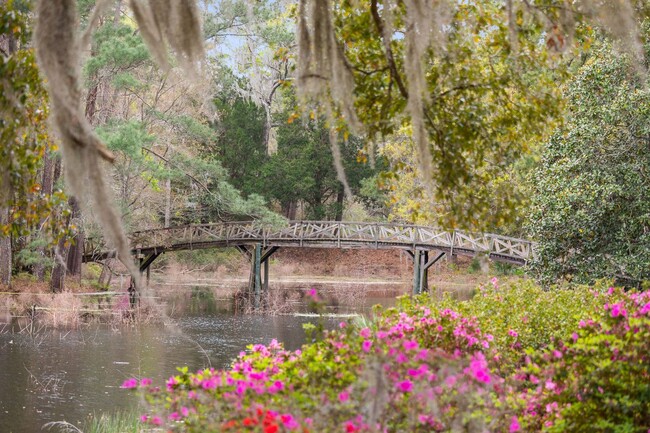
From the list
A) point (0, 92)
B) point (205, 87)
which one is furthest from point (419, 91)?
point (0, 92)

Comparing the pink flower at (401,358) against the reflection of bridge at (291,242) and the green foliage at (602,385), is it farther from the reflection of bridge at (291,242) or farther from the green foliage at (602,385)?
the reflection of bridge at (291,242)

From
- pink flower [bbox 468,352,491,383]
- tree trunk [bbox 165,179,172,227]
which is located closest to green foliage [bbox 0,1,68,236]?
pink flower [bbox 468,352,491,383]

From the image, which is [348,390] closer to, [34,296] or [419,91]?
[419,91]

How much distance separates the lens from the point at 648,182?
14.6 meters

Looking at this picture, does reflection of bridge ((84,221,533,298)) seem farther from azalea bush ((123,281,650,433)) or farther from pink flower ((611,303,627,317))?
azalea bush ((123,281,650,433))

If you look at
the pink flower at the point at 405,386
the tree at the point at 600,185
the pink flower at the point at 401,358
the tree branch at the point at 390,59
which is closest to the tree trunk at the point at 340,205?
the tree at the point at 600,185

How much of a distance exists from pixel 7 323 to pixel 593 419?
51.0 ft

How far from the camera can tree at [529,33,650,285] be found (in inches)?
573

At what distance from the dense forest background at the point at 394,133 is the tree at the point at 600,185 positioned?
0.11 feet

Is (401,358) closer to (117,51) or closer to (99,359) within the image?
(99,359)

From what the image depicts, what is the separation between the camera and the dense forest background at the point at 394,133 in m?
5.85

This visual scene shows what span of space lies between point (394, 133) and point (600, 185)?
30.7ft

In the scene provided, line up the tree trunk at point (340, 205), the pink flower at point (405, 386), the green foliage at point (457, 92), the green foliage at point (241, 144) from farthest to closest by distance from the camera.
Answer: the tree trunk at point (340, 205), the green foliage at point (241, 144), the green foliage at point (457, 92), the pink flower at point (405, 386)

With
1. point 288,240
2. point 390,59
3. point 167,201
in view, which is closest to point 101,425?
point 390,59
